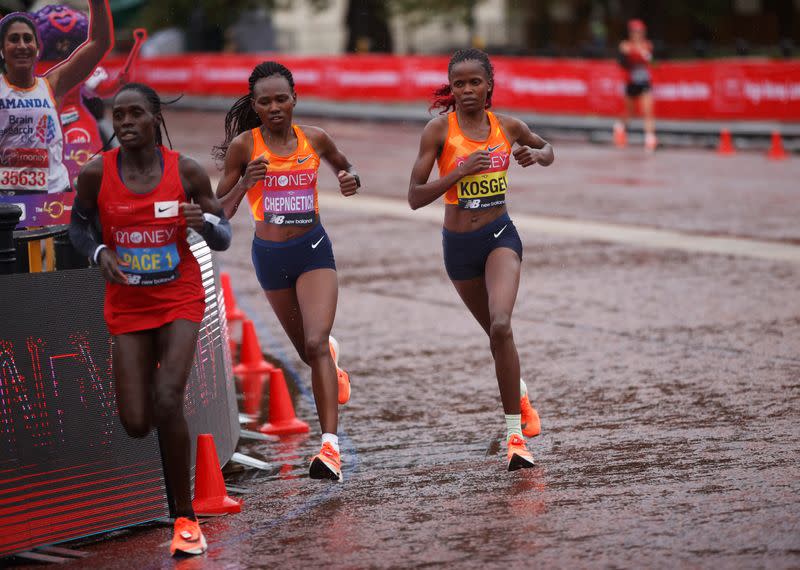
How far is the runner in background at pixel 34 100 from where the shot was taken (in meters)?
8.56

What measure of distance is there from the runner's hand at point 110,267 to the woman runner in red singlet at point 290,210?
1245mm

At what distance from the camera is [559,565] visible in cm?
558

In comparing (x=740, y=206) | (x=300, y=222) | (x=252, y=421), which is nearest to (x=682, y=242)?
(x=740, y=206)

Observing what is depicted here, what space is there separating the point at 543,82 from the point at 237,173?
1003 inches

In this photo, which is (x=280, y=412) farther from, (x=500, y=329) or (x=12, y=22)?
(x=12, y=22)

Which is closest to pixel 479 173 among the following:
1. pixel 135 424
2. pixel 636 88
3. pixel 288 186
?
pixel 288 186

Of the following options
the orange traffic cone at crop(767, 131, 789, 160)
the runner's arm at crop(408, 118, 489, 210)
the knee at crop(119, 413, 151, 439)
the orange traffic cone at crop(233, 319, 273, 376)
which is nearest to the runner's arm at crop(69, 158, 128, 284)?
the knee at crop(119, 413, 151, 439)

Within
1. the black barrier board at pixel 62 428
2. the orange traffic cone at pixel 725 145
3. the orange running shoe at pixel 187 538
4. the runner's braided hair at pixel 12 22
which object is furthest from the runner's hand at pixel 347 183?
Answer: the orange traffic cone at pixel 725 145

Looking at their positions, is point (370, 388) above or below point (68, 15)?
below

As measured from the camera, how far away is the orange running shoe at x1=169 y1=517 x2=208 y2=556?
19.8ft

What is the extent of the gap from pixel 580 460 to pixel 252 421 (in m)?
2.48

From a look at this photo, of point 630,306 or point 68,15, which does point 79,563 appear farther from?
point 630,306

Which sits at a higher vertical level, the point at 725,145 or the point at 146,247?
the point at 146,247

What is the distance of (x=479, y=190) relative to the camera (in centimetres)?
759
